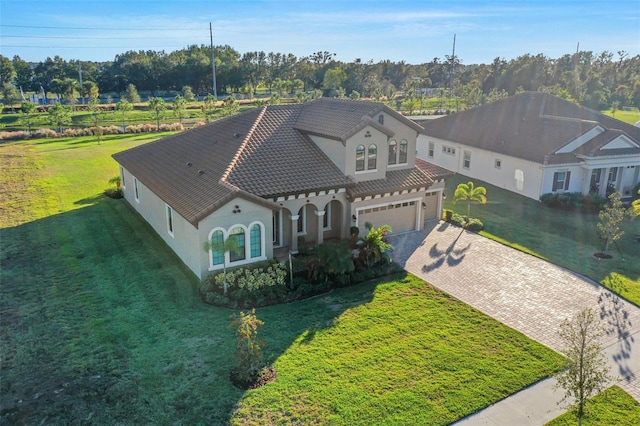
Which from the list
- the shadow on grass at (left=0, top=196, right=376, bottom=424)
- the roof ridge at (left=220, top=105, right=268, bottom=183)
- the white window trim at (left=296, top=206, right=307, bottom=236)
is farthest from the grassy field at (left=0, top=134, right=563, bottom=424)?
the white window trim at (left=296, top=206, right=307, bottom=236)

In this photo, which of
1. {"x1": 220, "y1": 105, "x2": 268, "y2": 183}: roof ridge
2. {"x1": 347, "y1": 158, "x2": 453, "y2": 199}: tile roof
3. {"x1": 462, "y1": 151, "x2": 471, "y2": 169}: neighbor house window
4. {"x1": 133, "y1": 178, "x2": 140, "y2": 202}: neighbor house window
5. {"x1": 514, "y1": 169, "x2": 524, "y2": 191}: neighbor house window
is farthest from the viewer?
{"x1": 462, "y1": 151, "x2": 471, "y2": 169}: neighbor house window

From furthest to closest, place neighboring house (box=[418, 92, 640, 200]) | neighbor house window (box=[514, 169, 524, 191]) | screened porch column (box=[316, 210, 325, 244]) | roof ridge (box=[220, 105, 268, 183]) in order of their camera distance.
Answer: neighbor house window (box=[514, 169, 524, 191]) < neighboring house (box=[418, 92, 640, 200]) < screened porch column (box=[316, 210, 325, 244]) < roof ridge (box=[220, 105, 268, 183])

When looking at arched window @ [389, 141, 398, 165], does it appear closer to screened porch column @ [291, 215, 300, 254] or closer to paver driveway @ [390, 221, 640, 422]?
paver driveway @ [390, 221, 640, 422]

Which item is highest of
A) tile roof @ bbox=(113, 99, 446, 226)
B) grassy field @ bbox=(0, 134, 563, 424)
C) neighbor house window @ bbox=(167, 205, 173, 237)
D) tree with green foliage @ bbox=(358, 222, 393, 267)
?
tile roof @ bbox=(113, 99, 446, 226)

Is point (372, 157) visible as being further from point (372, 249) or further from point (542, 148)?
point (542, 148)

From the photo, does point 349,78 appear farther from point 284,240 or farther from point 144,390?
point 144,390

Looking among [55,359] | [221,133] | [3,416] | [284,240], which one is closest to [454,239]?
[284,240]

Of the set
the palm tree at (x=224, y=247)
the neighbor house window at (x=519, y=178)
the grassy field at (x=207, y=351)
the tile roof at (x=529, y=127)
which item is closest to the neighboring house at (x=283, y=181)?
the palm tree at (x=224, y=247)

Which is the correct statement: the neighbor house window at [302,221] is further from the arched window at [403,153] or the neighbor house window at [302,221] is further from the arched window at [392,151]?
the arched window at [403,153]
